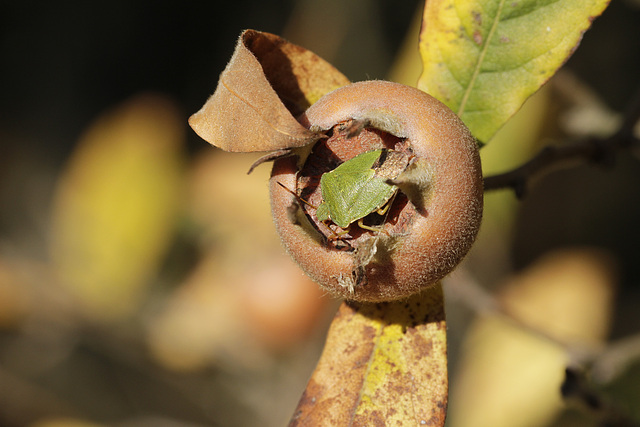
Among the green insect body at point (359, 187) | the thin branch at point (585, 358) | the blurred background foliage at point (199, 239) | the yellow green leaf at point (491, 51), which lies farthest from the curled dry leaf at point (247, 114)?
the blurred background foliage at point (199, 239)

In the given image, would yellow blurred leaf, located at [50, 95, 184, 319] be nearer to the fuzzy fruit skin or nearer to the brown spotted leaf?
the brown spotted leaf

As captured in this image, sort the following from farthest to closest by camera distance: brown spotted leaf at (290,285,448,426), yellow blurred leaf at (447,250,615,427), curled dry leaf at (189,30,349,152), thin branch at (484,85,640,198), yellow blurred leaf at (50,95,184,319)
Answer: yellow blurred leaf at (50,95,184,319) → yellow blurred leaf at (447,250,615,427) → thin branch at (484,85,640,198) → brown spotted leaf at (290,285,448,426) → curled dry leaf at (189,30,349,152)

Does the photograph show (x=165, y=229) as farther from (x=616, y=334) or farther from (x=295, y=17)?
(x=616, y=334)

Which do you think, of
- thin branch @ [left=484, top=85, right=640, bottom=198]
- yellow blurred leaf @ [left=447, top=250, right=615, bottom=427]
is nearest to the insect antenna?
thin branch @ [left=484, top=85, right=640, bottom=198]

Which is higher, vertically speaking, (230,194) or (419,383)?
(419,383)

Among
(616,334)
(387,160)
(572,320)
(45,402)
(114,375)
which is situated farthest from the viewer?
(114,375)

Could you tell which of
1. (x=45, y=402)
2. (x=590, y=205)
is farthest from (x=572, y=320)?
(x=45, y=402)

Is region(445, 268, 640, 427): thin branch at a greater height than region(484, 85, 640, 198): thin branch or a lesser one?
lesser
